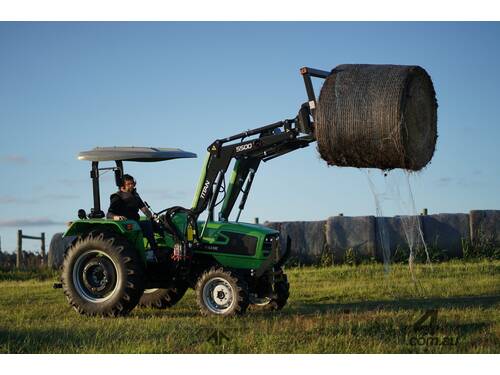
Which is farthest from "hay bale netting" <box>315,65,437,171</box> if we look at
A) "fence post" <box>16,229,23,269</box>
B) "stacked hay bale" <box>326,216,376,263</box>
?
"fence post" <box>16,229,23,269</box>

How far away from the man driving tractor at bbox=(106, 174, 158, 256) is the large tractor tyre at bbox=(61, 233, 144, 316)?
348mm

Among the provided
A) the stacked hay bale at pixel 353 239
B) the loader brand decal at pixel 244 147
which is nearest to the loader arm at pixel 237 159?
the loader brand decal at pixel 244 147

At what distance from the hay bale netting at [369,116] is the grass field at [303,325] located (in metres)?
2.21

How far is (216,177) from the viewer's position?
13.3 m

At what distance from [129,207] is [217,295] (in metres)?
1.99

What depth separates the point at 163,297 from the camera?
14180mm

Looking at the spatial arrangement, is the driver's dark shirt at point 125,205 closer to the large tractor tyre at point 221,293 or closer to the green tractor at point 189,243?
the green tractor at point 189,243

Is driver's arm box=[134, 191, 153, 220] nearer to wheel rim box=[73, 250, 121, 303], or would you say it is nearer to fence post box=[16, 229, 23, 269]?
wheel rim box=[73, 250, 121, 303]

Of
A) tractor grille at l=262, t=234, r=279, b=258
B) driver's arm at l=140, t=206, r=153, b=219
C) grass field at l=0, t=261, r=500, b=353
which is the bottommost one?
grass field at l=0, t=261, r=500, b=353

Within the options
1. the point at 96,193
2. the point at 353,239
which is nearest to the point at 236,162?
the point at 96,193

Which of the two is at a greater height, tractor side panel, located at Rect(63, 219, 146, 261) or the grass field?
tractor side panel, located at Rect(63, 219, 146, 261)

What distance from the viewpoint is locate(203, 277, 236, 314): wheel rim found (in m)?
12.3

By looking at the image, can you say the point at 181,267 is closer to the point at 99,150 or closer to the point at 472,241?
the point at 99,150
